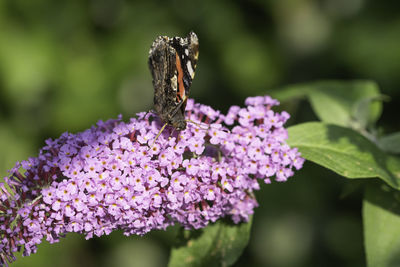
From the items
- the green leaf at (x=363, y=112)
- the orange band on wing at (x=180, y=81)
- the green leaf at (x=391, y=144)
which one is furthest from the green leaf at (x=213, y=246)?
the green leaf at (x=363, y=112)

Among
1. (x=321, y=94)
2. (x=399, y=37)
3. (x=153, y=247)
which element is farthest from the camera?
(x=153, y=247)

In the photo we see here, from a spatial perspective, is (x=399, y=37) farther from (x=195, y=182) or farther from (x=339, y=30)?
(x=195, y=182)

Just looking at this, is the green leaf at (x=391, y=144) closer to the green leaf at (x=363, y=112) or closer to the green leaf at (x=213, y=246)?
the green leaf at (x=363, y=112)

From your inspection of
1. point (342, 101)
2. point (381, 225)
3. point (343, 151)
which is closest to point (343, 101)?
point (342, 101)

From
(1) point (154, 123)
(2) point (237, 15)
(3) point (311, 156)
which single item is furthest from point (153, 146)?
(2) point (237, 15)

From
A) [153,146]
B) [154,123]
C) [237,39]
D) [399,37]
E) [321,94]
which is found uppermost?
[237,39]

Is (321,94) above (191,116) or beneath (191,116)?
above

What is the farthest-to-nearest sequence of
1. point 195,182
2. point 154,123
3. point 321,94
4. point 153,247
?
point 153,247, point 321,94, point 154,123, point 195,182
